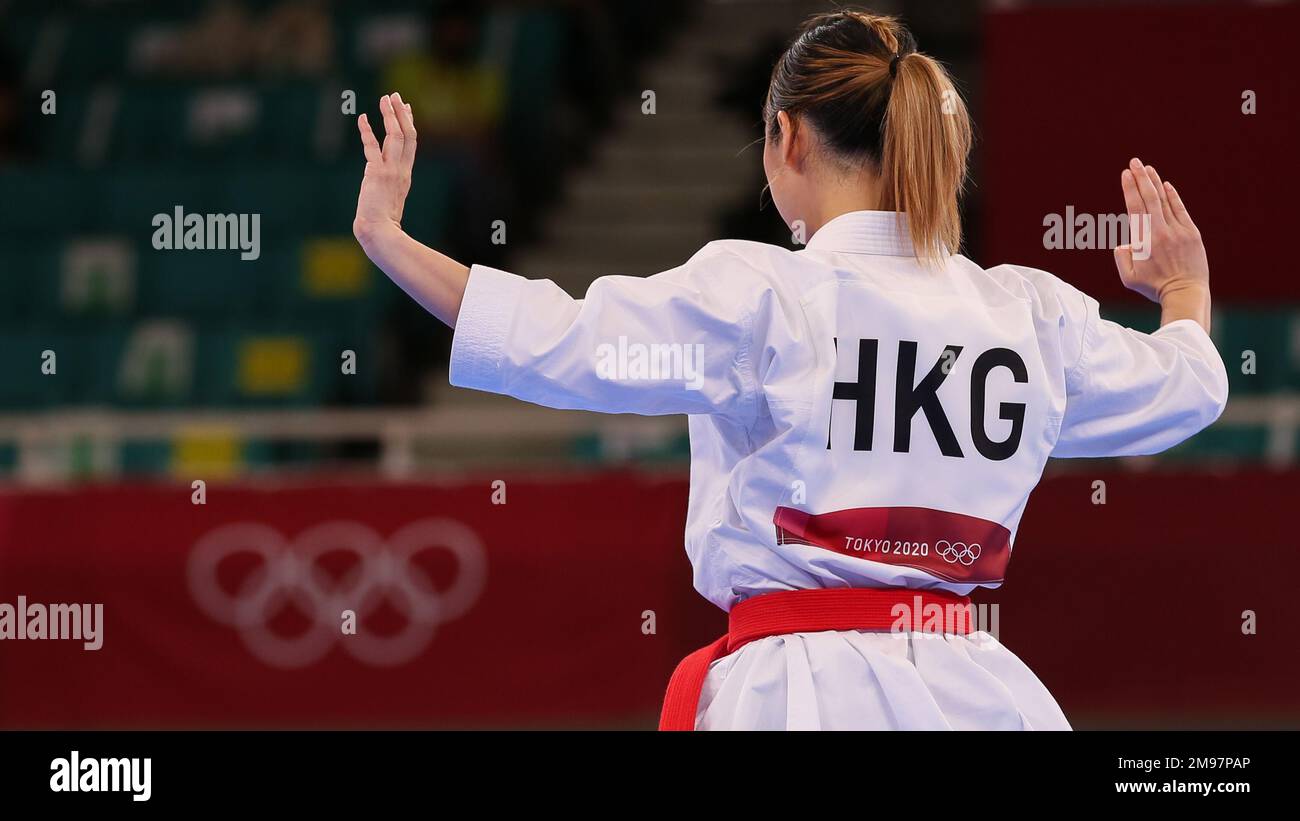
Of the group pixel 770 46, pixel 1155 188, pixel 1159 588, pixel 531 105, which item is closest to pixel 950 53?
pixel 770 46

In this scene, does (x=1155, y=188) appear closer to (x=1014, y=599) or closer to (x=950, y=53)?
(x=1014, y=599)

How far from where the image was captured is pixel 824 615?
1.85m

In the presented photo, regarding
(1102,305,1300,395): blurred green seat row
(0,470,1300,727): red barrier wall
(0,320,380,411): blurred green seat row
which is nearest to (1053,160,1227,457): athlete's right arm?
(0,470,1300,727): red barrier wall

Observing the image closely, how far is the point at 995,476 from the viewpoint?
187cm

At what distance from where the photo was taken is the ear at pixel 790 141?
1925 mm

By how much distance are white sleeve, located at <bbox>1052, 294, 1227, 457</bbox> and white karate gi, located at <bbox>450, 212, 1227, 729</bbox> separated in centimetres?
4

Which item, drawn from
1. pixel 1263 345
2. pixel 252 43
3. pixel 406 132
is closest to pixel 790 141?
pixel 406 132

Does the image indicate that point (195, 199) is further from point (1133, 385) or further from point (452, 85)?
point (1133, 385)

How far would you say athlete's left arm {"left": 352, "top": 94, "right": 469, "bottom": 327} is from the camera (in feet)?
5.89

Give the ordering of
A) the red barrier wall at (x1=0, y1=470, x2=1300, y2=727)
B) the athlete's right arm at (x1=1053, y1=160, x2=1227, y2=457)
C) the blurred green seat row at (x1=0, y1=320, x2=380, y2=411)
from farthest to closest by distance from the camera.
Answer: the blurred green seat row at (x1=0, y1=320, x2=380, y2=411) < the red barrier wall at (x1=0, y1=470, x2=1300, y2=727) < the athlete's right arm at (x1=1053, y1=160, x2=1227, y2=457)

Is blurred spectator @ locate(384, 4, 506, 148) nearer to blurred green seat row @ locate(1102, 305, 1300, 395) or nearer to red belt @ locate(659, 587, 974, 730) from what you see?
blurred green seat row @ locate(1102, 305, 1300, 395)

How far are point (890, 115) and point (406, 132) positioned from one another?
0.55 metres

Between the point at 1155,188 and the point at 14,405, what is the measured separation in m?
6.70

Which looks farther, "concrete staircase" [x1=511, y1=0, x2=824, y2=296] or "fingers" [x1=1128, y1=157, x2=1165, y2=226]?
"concrete staircase" [x1=511, y1=0, x2=824, y2=296]
